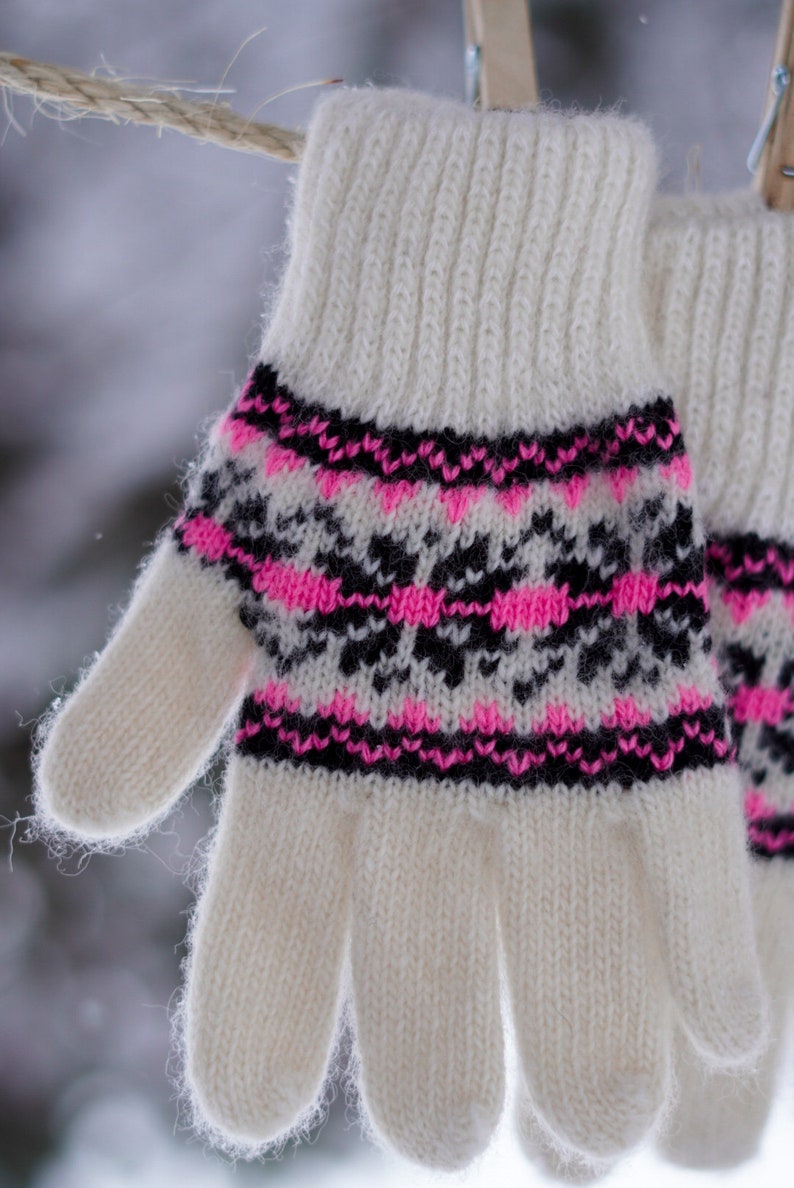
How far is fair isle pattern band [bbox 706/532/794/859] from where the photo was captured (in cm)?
64

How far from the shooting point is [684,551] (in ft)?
1.94

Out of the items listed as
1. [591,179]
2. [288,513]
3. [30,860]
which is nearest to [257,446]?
[288,513]

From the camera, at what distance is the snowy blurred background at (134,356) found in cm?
105

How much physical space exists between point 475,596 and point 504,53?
378 millimetres

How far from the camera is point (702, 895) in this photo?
58 centimetres

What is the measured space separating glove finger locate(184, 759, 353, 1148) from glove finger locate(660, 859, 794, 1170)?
0.30 meters

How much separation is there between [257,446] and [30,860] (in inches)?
29.2

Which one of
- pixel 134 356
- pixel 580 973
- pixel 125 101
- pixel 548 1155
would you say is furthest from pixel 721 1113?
pixel 134 356

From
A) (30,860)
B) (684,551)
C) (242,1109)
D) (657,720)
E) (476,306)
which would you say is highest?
(476,306)

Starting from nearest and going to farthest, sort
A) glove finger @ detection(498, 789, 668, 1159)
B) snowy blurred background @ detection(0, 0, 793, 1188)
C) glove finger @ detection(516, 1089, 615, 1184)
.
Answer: glove finger @ detection(498, 789, 668, 1159), glove finger @ detection(516, 1089, 615, 1184), snowy blurred background @ detection(0, 0, 793, 1188)

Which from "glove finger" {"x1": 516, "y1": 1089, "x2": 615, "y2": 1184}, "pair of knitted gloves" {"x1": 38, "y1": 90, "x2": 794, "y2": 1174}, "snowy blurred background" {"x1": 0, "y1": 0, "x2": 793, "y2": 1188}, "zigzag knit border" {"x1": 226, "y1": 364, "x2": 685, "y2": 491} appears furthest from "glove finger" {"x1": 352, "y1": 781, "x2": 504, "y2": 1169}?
"snowy blurred background" {"x1": 0, "y1": 0, "x2": 793, "y2": 1188}

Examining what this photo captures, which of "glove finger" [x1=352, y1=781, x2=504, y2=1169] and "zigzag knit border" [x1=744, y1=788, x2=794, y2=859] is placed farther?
"zigzag knit border" [x1=744, y1=788, x2=794, y2=859]

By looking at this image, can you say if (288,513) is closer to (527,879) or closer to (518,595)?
(518,595)

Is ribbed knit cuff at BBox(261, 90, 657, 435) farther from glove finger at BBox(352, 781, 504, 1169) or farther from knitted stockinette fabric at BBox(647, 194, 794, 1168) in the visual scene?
glove finger at BBox(352, 781, 504, 1169)
